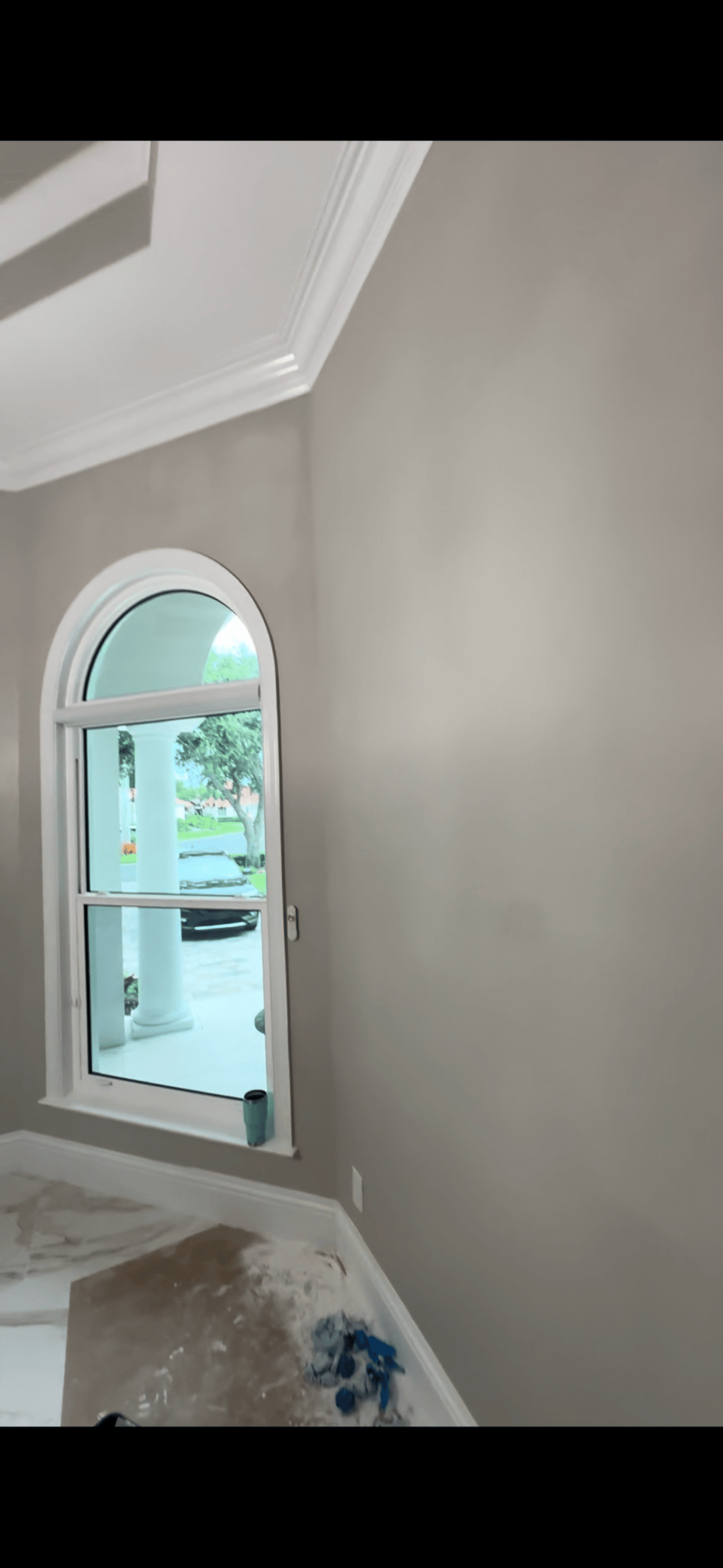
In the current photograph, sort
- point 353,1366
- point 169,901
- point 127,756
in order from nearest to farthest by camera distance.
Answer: point 353,1366 < point 169,901 < point 127,756

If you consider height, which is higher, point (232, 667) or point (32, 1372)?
point (232, 667)

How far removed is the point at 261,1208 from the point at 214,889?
0.98 m

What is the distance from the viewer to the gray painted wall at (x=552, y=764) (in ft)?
2.54

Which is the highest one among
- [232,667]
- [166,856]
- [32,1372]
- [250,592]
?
[250,592]

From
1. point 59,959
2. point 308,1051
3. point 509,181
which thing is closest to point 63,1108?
point 59,959

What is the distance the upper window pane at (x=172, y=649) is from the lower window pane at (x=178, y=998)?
2.56ft

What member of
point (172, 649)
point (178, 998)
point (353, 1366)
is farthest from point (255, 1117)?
point (172, 649)

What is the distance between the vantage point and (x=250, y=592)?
2250 mm

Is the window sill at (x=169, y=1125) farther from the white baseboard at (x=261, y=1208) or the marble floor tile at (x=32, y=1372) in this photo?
the marble floor tile at (x=32, y=1372)

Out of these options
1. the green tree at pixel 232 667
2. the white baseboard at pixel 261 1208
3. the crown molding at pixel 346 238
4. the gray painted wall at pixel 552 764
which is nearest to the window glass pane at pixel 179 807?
the green tree at pixel 232 667

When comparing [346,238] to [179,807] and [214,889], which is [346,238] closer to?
[179,807]
